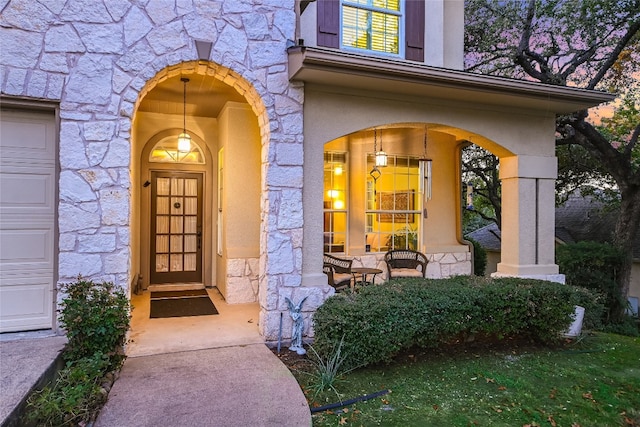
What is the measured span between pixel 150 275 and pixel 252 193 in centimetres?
283

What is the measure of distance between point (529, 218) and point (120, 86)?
597cm

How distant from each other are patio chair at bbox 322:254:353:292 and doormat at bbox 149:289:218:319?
1873mm

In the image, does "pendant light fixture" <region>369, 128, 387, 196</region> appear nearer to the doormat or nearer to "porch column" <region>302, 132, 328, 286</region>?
"porch column" <region>302, 132, 328, 286</region>

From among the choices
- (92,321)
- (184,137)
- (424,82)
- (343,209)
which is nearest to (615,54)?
(424,82)

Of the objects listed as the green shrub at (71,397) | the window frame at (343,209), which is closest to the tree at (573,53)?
the window frame at (343,209)

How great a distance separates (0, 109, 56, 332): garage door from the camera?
426 centimetres

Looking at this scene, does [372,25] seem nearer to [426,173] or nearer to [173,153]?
[426,173]

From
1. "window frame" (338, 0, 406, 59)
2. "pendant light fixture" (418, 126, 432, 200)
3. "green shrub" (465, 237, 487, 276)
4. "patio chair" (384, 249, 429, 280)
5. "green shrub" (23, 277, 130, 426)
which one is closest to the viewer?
"green shrub" (23, 277, 130, 426)

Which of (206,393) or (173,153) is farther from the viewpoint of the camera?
(173,153)

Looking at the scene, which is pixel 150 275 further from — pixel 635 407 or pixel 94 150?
pixel 635 407

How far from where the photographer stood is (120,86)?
4.49 meters

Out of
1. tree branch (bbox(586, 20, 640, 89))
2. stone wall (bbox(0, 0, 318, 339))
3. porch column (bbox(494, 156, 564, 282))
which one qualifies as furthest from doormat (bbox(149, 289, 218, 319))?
tree branch (bbox(586, 20, 640, 89))

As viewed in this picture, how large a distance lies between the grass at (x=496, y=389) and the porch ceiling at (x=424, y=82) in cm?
334

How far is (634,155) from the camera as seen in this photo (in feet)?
39.8
